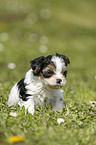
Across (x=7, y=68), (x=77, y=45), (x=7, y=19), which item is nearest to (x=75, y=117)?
(x=7, y=68)

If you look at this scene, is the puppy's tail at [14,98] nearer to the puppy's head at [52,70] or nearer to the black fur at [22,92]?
the black fur at [22,92]

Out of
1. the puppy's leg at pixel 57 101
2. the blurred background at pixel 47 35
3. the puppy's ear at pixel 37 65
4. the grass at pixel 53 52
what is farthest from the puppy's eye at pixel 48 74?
the blurred background at pixel 47 35

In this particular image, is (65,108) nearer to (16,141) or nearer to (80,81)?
Result: (16,141)

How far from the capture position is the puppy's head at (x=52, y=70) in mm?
3662

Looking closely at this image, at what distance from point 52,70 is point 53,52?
6239 mm

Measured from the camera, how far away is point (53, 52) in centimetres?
991

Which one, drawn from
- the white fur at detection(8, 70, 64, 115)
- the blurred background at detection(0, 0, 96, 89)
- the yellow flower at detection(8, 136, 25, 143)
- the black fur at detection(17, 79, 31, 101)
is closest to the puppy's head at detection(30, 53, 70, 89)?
the white fur at detection(8, 70, 64, 115)

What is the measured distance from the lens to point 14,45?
1059 centimetres

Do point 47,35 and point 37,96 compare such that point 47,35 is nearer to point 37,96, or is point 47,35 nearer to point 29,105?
point 37,96

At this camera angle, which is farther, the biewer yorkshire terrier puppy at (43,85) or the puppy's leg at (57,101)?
the puppy's leg at (57,101)

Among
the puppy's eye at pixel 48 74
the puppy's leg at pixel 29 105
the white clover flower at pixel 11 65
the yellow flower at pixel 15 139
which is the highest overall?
the white clover flower at pixel 11 65

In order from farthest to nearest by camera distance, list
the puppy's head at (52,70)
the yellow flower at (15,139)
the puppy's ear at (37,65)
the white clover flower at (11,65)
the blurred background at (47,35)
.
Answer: the blurred background at (47,35) → the white clover flower at (11,65) → the puppy's ear at (37,65) → the puppy's head at (52,70) → the yellow flower at (15,139)

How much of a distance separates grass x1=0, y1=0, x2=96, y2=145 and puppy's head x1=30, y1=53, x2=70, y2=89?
0.64m

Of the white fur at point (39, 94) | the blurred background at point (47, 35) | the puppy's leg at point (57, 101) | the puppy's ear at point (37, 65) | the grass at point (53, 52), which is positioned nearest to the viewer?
the grass at point (53, 52)
